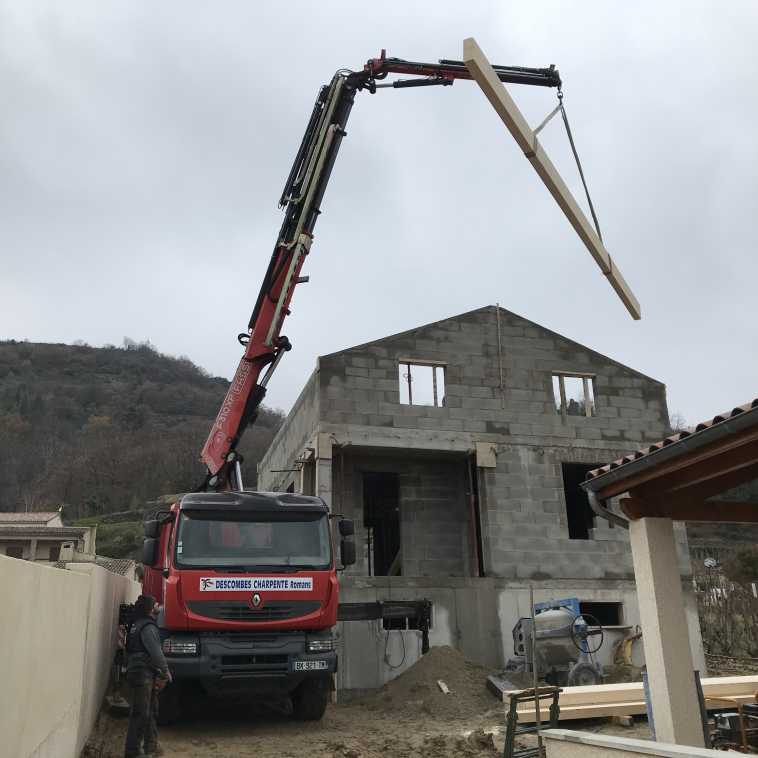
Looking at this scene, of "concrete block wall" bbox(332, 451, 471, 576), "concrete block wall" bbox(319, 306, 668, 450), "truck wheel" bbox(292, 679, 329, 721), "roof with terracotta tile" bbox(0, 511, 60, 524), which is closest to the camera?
"truck wheel" bbox(292, 679, 329, 721)

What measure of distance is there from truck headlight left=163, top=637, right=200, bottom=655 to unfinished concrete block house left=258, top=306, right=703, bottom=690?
5.77m

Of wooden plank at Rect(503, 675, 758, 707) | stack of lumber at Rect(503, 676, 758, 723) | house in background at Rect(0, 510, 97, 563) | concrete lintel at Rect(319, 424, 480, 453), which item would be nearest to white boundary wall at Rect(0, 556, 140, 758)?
wooden plank at Rect(503, 675, 758, 707)

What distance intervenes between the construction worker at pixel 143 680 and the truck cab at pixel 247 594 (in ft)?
3.83

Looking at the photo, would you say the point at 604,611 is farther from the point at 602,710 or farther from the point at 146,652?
the point at 146,652

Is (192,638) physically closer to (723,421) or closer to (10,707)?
(10,707)

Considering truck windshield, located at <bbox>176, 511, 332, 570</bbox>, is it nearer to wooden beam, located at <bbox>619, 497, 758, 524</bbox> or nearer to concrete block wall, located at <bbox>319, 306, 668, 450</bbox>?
wooden beam, located at <bbox>619, 497, 758, 524</bbox>

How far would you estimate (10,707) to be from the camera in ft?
14.9

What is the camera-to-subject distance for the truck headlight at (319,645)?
10.6 m

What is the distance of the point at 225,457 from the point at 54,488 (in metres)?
66.9

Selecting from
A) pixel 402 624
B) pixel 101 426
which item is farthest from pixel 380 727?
pixel 101 426

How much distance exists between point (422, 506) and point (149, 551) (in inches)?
325

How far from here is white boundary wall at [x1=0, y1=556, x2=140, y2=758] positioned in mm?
4453

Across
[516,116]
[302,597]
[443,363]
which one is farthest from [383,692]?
[516,116]

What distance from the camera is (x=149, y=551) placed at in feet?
37.0
